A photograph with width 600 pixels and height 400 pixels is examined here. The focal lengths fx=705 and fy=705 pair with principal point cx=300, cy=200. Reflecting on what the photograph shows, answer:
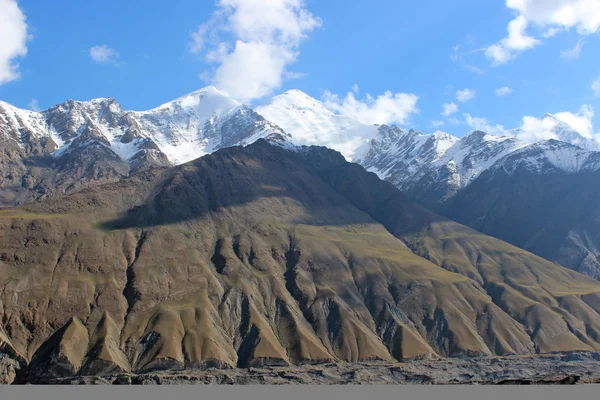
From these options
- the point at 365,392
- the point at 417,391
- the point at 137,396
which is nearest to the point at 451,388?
the point at 417,391

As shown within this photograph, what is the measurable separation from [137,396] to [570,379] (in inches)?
4179

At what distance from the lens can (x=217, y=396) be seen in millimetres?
181750

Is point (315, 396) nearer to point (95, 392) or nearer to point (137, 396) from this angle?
point (137, 396)

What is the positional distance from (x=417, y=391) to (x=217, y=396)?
56.7 metres

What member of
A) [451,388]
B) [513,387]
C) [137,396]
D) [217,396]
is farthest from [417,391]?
[137,396]

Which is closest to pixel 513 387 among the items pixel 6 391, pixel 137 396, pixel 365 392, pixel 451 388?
pixel 451 388

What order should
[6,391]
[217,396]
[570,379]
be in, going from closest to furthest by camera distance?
[570,379]
[217,396]
[6,391]

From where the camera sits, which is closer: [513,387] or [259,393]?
[513,387]

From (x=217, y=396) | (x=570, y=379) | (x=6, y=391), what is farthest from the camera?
(x=6, y=391)

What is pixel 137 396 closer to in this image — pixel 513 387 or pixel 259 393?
pixel 259 393

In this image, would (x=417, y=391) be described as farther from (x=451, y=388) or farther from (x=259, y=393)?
(x=259, y=393)

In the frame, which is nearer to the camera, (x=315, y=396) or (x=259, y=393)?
(x=315, y=396)

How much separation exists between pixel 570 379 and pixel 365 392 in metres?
53.7

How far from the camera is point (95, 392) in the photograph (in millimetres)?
190000
